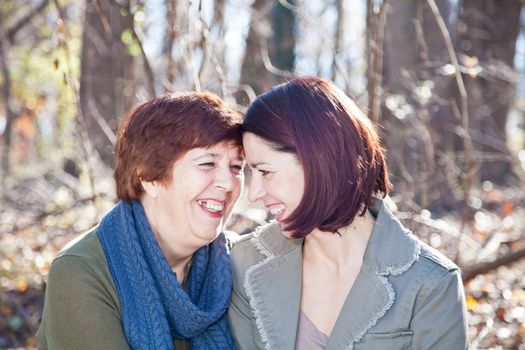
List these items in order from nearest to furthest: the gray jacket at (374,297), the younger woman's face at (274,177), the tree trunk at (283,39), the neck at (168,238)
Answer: the gray jacket at (374,297) < the younger woman's face at (274,177) < the neck at (168,238) < the tree trunk at (283,39)

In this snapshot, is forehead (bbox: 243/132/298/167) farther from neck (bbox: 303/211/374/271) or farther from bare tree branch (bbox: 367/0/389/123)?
bare tree branch (bbox: 367/0/389/123)

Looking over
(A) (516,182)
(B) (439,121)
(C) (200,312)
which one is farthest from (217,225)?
(A) (516,182)

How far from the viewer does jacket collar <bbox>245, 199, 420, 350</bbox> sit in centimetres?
299

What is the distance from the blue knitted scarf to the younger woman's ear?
80 mm

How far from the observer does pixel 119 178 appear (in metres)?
3.29

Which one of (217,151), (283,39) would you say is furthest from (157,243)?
(283,39)

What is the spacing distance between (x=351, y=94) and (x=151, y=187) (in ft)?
4.90

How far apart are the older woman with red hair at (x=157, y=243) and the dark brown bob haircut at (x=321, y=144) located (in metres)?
0.25

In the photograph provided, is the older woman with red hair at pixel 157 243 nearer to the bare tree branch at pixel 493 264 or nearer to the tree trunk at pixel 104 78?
the tree trunk at pixel 104 78

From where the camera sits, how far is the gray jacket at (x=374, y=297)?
286cm

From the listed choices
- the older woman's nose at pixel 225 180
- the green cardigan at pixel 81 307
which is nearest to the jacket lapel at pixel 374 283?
the older woman's nose at pixel 225 180

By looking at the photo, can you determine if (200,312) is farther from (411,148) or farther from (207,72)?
(411,148)

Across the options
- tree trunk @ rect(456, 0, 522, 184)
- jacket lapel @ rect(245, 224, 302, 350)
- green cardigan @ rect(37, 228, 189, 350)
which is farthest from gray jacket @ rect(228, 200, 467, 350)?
tree trunk @ rect(456, 0, 522, 184)

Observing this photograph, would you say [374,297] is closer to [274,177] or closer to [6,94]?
[274,177]
